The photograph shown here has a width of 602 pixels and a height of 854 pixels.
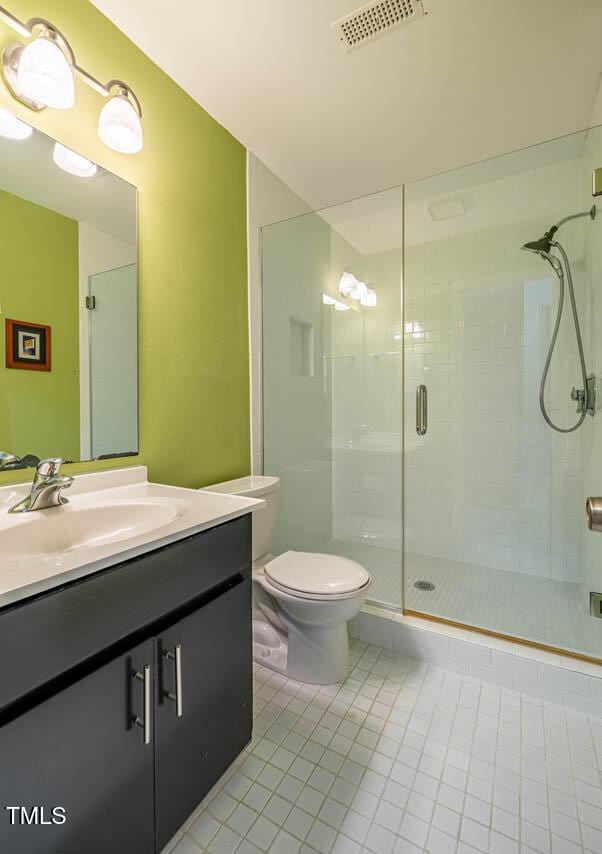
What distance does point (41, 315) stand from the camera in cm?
117

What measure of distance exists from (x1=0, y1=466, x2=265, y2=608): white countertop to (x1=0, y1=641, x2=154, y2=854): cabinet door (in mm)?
217

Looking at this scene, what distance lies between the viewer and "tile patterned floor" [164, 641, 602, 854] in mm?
976

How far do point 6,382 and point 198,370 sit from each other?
0.73 metres

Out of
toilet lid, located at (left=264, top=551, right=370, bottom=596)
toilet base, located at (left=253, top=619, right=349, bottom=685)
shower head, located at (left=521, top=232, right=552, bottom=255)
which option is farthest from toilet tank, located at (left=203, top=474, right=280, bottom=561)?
shower head, located at (left=521, top=232, right=552, bottom=255)

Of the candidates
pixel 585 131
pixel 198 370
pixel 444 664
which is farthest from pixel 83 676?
pixel 585 131

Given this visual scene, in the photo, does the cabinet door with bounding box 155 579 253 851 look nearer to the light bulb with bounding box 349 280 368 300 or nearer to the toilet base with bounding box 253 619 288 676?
the toilet base with bounding box 253 619 288 676

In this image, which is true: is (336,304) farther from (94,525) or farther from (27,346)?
(94,525)

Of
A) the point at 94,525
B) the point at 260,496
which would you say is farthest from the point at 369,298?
the point at 94,525

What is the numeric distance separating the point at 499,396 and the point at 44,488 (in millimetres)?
2321

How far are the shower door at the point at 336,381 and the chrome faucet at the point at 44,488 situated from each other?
47.3 inches

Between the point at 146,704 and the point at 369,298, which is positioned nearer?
the point at 146,704

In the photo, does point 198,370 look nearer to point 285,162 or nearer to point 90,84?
point 90,84

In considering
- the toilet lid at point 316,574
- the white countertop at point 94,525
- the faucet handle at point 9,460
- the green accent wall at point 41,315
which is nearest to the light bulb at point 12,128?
the green accent wall at point 41,315

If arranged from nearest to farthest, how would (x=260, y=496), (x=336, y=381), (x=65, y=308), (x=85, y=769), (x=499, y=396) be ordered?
1. (x=85, y=769)
2. (x=65, y=308)
3. (x=260, y=496)
4. (x=499, y=396)
5. (x=336, y=381)
